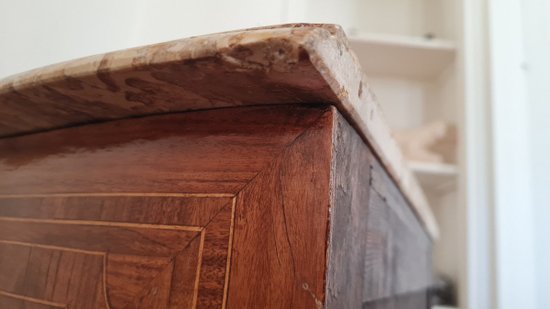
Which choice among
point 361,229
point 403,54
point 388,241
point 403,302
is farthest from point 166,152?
point 403,54

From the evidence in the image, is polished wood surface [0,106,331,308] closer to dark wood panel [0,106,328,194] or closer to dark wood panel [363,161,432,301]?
dark wood panel [0,106,328,194]

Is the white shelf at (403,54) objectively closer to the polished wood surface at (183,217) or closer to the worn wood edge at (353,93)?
the worn wood edge at (353,93)

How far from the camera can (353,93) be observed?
0.26 meters

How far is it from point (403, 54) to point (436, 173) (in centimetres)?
49

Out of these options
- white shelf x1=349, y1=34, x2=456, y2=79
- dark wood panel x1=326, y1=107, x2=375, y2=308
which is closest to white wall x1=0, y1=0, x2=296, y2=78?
dark wood panel x1=326, y1=107, x2=375, y2=308

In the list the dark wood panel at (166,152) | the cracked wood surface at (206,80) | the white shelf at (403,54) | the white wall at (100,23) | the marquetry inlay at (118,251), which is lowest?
the marquetry inlay at (118,251)

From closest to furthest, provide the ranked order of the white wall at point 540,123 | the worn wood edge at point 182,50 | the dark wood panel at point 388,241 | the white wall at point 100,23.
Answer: the worn wood edge at point 182,50 → the dark wood panel at point 388,241 → the white wall at point 100,23 → the white wall at point 540,123

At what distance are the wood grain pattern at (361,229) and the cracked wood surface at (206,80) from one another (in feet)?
0.08

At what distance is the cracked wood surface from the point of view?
21 cm

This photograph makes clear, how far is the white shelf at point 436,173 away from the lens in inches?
56.4

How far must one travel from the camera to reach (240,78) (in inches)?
9.0

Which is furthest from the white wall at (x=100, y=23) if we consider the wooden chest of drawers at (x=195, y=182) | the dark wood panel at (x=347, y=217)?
the dark wood panel at (x=347, y=217)

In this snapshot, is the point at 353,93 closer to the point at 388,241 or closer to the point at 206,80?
the point at 206,80

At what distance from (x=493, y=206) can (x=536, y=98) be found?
35 centimetres
